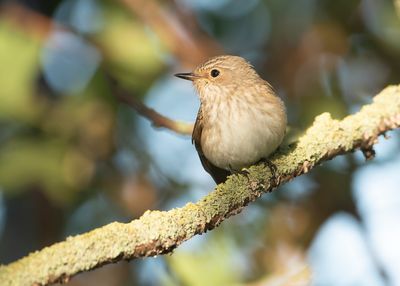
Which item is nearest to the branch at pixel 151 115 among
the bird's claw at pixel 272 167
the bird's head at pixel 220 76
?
the bird's head at pixel 220 76

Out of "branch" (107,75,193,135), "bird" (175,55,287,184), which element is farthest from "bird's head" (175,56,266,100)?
"branch" (107,75,193,135)

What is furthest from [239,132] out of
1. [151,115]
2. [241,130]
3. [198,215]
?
[198,215]

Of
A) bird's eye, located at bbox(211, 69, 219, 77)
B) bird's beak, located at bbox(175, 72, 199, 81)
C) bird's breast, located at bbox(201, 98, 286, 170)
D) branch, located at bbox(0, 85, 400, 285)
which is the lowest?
branch, located at bbox(0, 85, 400, 285)

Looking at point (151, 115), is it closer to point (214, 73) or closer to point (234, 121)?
point (234, 121)

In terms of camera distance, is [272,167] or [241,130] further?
[241,130]

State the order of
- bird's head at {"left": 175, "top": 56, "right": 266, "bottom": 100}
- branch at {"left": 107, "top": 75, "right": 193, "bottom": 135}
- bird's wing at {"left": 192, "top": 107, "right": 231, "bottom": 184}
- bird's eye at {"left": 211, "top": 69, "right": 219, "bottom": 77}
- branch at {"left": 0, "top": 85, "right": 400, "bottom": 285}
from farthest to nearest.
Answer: bird's eye at {"left": 211, "top": 69, "right": 219, "bottom": 77}, bird's head at {"left": 175, "top": 56, "right": 266, "bottom": 100}, bird's wing at {"left": 192, "top": 107, "right": 231, "bottom": 184}, branch at {"left": 107, "top": 75, "right": 193, "bottom": 135}, branch at {"left": 0, "top": 85, "right": 400, "bottom": 285}

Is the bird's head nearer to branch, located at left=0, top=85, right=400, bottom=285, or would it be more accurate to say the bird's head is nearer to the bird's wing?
the bird's wing

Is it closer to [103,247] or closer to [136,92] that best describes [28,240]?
[136,92]
